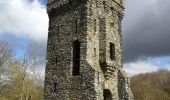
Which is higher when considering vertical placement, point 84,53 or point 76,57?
point 84,53

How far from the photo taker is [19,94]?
109ft

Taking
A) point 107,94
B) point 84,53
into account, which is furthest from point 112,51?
point 107,94

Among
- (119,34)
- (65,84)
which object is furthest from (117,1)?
(65,84)

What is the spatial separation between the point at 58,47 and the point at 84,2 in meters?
3.23

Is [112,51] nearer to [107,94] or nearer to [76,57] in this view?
[76,57]

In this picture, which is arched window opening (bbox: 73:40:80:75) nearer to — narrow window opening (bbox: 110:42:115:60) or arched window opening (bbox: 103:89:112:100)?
arched window opening (bbox: 103:89:112:100)

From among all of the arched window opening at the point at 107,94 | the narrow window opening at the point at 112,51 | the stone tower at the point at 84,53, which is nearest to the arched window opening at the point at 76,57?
the stone tower at the point at 84,53

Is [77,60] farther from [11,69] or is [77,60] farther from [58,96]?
[11,69]

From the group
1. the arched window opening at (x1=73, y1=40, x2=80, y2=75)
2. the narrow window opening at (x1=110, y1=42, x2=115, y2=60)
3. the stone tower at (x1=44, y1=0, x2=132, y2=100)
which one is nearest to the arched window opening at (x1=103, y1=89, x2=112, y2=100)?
the stone tower at (x1=44, y1=0, x2=132, y2=100)

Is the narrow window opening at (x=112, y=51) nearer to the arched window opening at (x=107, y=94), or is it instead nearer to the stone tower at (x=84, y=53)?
the stone tower at (x=84, y=53)

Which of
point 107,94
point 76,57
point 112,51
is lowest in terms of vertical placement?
point 107,94

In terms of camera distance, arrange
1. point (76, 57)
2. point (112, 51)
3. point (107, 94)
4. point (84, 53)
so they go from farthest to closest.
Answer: point (112, 51) → point (107, 94) → point (76, 57) → point (84, 53)

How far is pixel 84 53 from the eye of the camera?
18812 mm

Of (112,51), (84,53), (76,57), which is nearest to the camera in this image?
(84,53)
